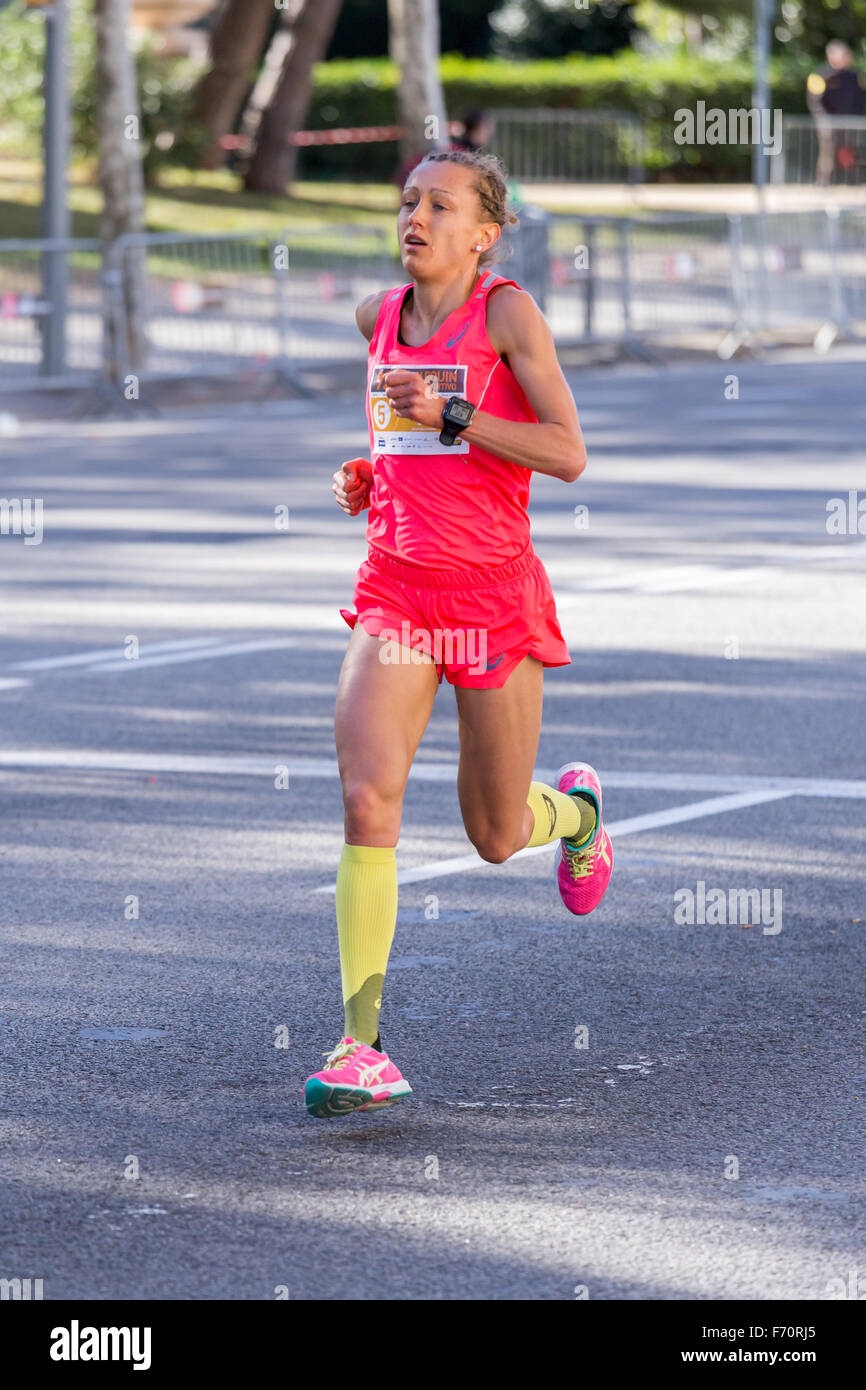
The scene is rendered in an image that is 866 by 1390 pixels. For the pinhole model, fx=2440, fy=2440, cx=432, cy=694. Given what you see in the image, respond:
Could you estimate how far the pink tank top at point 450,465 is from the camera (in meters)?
5.13

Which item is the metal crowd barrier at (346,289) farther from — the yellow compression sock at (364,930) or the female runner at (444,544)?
the yellow compression sock at (364,930)

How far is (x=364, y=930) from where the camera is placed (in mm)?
5004

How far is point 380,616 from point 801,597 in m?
6.71

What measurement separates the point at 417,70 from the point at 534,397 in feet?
78.3

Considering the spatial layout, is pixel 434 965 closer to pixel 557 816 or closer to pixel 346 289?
pixel 557 816

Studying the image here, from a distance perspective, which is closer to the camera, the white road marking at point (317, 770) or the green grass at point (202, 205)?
the white road marking at point (317, 770)

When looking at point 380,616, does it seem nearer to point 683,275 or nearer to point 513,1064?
point 513,1064

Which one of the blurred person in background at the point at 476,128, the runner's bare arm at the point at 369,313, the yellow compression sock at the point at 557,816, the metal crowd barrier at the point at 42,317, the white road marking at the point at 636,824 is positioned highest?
the blurred person in background at the point at 476,128

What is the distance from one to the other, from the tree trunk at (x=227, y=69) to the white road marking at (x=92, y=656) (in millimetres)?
29726

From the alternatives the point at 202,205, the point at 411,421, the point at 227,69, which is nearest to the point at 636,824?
the point at 411,421

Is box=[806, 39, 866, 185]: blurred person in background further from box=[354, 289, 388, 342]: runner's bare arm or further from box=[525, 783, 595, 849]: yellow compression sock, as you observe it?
box=[354, 289, 388, 342]: runner's bare arm

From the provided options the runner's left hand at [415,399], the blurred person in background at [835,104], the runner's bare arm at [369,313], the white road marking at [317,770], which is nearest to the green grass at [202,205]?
the blurred person in background at [835,104]

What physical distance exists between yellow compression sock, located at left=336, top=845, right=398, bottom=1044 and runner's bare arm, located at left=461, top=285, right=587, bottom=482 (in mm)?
876
